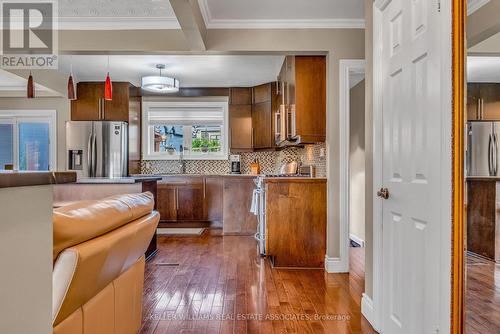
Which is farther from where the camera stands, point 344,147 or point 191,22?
point 344,147

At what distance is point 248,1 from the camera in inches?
130

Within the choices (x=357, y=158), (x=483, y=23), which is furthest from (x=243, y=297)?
(x=357, y=158)

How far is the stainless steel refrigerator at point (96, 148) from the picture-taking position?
6.07 m

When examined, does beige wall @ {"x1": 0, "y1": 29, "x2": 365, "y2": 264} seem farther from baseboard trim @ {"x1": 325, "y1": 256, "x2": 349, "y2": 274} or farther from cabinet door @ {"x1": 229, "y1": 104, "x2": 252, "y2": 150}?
cabinet door @ {"x1": 229, "y1": 104, "x2": 252, "y2": 150}

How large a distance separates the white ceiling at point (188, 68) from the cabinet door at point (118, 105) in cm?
16

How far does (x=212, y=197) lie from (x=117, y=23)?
3.40 m

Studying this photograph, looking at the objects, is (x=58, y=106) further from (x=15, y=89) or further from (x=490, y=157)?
(x=490, y=157)

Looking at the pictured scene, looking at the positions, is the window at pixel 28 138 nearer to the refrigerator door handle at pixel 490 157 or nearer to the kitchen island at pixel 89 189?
the kitchen island at pixel 89 189

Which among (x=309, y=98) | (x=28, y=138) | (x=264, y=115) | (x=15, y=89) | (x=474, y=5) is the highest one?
(x=15, y=89)

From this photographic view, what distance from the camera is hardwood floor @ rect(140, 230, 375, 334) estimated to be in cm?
243

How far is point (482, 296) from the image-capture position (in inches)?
51.7

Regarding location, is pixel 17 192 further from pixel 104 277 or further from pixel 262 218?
pixel 262 218

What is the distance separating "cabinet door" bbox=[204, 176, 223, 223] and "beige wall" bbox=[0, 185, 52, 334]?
542cm

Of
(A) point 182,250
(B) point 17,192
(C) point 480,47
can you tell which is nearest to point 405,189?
(C) point 480,47
